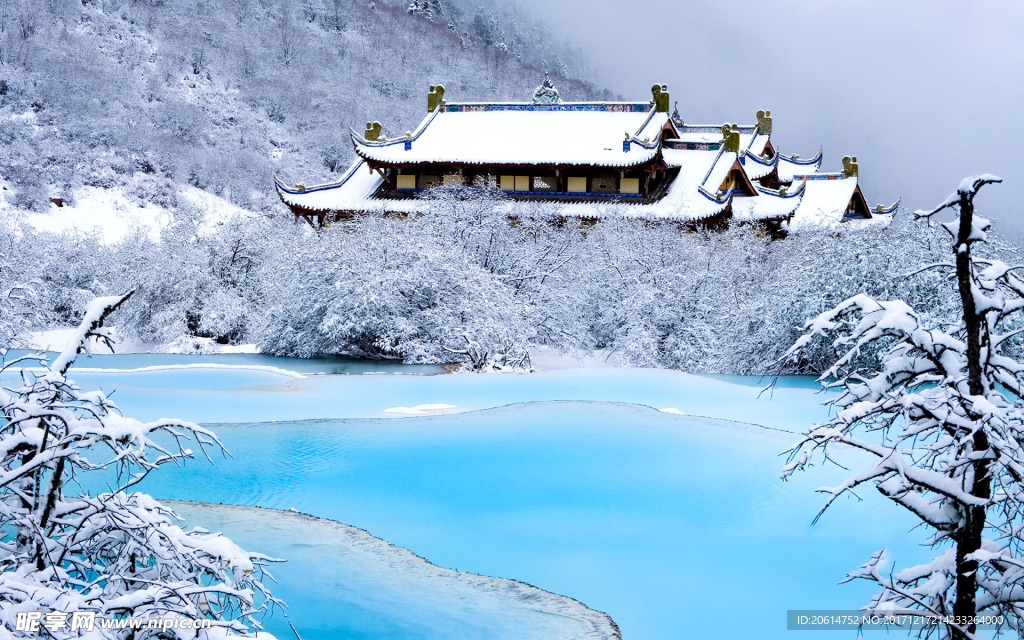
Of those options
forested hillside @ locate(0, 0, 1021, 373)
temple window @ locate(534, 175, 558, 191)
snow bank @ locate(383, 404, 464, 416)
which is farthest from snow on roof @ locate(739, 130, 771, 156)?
snow bank @ locate(383, 404, 464, 416)

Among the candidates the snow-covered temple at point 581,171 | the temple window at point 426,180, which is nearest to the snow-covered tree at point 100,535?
the snow-covered temple at point 581,171

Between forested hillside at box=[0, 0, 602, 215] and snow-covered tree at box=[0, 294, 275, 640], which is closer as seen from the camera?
snow-covered tree at box=[0, 294, 275, 640]

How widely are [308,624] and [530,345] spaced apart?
1103cm

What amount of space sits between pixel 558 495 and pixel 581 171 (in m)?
19.5

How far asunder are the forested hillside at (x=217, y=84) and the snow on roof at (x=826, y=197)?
27306mm

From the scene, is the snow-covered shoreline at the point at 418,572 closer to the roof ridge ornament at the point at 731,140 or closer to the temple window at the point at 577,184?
the temple window at the point at 577,184

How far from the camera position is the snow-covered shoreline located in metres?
5.57

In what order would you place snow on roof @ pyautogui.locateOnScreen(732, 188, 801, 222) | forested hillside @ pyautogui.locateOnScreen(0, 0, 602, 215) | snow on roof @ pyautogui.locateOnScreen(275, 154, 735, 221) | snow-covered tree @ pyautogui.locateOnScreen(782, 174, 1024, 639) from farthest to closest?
forested hillside @ pyautogui.locateOnScreen(0, 0, 602, 215) < snow on roof @ pyautogui.locateOnScreen(732, 188, 801, 222) < snow on roof @ pyautogui.locateOnScreen(275, 154, 735, 221) < snow-covered tree @ pyautogui.locateOnScreen(782, 174, 1024, 639)

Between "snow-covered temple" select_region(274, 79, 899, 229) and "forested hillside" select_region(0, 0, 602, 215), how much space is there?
51.5ft

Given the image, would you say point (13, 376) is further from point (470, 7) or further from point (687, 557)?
point (470, 7)

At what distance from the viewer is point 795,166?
34.9 metres

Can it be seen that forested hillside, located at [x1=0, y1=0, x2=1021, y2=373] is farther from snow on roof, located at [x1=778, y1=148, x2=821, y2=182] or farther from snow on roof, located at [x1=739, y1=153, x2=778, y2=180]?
snow on roof, located at [x1=778, y1=148, x2=821, y2=182]

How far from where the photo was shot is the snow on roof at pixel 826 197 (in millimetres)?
26797

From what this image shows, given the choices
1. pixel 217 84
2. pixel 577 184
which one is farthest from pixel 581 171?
pixel 217 84
